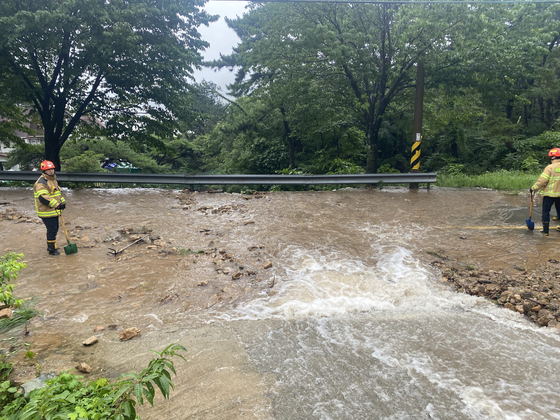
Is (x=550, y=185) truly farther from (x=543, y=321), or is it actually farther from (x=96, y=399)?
(x=96, y=399)

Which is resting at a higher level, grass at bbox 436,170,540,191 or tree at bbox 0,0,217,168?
tree at bbox 0,0,217,168

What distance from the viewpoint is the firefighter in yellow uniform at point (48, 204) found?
636 centimetres

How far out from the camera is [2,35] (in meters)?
10.8

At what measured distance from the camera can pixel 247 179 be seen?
1239 cm

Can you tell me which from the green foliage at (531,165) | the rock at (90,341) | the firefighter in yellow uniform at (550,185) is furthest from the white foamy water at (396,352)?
the green foliage at (531,165)

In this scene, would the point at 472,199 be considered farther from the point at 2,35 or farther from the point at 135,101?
the point at 2,35

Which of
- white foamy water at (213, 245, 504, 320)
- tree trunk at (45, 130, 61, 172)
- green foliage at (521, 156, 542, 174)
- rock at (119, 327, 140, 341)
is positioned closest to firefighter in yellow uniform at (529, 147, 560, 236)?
white foamy water at (213, 245, 504, 320)

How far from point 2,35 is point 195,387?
13.1 metres

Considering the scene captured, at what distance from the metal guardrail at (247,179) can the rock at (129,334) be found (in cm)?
870

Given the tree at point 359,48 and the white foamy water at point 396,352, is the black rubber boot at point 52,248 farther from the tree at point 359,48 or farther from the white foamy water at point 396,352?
the tree at point 359,48

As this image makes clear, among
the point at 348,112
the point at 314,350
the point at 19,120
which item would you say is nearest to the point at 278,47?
the point at 348,112

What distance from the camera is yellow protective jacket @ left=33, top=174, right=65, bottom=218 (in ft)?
20.9

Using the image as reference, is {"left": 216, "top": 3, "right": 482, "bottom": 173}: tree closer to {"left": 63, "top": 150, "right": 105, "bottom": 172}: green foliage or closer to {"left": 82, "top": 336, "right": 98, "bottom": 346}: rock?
{"left": 63, "top": 150, "right": 105, "bottom": 172}: green foliage

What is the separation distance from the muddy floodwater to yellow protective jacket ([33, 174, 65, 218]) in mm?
780
